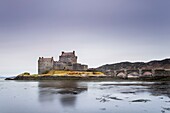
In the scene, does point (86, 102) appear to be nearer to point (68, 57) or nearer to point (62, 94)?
point (62, 94)

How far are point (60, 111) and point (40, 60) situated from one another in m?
136

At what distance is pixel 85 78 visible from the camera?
128m

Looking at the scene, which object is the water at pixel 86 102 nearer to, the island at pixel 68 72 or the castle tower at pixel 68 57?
the island at pixel 68 72

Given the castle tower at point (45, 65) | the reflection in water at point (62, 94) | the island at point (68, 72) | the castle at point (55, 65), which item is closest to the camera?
the reflection in water at point (62, 94)

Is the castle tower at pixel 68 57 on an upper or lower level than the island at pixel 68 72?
upper

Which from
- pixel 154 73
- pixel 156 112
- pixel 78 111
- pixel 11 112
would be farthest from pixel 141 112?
pixel 154 73

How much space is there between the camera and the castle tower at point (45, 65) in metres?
152

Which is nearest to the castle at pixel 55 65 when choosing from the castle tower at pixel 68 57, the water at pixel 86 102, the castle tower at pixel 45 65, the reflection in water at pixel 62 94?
the castle tower at pixel 45 65

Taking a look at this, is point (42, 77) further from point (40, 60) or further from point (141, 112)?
point (141, 112)

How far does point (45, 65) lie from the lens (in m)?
152

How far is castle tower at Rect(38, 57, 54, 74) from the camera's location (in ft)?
497

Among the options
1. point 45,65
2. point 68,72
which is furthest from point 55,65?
point 68,72

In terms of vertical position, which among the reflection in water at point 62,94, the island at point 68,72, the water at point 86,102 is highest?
the island at point 68,72

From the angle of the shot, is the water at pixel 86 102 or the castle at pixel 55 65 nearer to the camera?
the water at pixel 86 102
